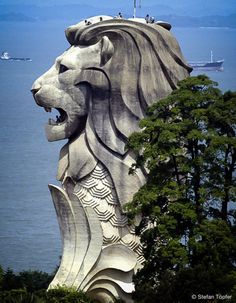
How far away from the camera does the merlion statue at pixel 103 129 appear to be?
20875mm

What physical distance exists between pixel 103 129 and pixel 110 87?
1.73 feet

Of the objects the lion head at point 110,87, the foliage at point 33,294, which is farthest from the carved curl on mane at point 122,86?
the foliage at point 33,294

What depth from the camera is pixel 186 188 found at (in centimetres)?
1936

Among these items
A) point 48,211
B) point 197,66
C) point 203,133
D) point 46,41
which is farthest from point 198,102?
point 46,41

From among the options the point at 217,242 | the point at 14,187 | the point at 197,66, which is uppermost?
the point at 197,66

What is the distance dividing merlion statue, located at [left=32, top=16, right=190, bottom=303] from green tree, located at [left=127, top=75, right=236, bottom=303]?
995 millimetres

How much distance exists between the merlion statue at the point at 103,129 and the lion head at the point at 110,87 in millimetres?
12

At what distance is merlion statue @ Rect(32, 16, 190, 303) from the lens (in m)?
20.9

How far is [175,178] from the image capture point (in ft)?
66.3

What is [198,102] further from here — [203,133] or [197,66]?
[197,66]

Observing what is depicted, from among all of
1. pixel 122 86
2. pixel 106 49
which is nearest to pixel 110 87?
pixel 122 86

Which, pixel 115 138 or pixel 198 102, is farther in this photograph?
pixel 115 138

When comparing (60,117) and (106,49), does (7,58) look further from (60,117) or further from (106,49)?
(106,49)

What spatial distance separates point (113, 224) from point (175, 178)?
1.23 metres
